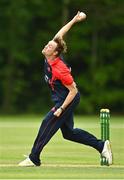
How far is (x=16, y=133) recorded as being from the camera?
26516mm

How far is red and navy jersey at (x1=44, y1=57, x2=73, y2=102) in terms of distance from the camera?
48.3ft

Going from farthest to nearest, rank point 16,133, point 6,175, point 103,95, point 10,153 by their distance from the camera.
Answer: point 103,95 → point 16,133 → point 10,153 → point 6,175

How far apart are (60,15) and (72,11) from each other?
115cm

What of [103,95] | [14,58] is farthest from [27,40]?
[103,95]

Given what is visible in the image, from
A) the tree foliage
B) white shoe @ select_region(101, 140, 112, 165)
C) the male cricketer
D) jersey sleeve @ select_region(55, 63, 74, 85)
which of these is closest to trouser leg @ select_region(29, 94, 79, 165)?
the male cricketer

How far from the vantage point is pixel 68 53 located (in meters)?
51.0

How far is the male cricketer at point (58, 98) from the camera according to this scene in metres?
14.8

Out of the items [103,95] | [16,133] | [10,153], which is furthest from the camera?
[103,95]

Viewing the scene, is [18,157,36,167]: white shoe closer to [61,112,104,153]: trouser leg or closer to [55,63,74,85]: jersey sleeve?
[61,112,104,153]: trouser leg

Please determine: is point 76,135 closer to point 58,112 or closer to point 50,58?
point 58,112

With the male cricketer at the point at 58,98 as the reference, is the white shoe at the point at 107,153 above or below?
below

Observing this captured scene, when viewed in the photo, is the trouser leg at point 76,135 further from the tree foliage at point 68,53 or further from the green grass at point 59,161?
the tree foliage at point 68,53

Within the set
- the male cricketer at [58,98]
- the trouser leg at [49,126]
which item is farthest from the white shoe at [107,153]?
the trouser leg at [49,126]

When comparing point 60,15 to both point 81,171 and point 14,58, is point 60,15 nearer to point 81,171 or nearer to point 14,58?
point 14,58
